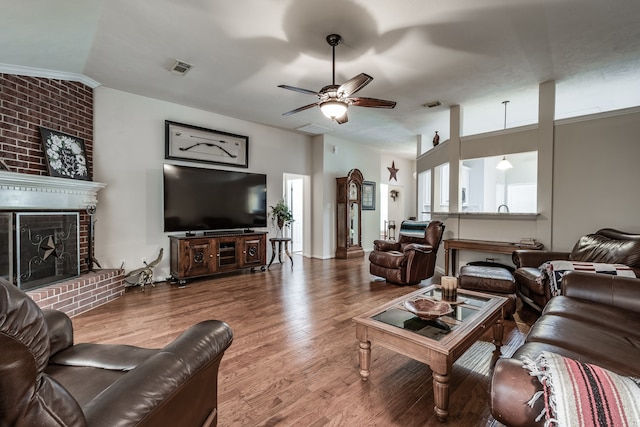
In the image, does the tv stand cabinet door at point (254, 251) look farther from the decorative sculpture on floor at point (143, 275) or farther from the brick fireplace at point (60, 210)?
the brick fireplace at point (60, 210)

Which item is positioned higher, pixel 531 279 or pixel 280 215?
pixel 280 215

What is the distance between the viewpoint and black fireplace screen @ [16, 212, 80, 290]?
2.82 m

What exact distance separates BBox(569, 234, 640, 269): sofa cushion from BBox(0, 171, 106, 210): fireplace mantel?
5.47 metres

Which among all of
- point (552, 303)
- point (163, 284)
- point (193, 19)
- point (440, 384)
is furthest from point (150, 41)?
point (552, 303)

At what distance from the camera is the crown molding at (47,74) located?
285 centimetres

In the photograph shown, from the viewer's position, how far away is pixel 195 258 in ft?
13.9

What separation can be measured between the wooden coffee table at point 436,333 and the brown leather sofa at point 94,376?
941mm

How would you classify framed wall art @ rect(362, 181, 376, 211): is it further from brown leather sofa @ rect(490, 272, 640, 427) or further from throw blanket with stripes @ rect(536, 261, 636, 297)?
brown leather sofa @ rect(490, 272, 640, 427)

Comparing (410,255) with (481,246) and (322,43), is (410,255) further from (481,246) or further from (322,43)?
(322,43)

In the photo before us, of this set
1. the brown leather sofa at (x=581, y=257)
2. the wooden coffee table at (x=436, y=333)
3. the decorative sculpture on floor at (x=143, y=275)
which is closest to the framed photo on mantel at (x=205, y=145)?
the decorative sculpture on floor at (x=143, y=275)

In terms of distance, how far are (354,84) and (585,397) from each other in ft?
8.16

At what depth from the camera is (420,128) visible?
5699 mm

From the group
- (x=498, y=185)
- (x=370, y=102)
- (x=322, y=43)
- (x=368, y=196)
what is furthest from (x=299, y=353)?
(x=498, y=185)

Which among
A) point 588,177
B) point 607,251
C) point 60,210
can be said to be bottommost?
point 607,251
